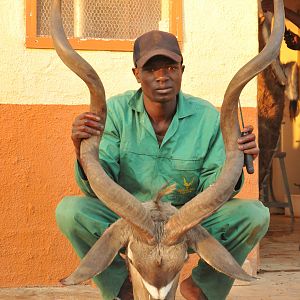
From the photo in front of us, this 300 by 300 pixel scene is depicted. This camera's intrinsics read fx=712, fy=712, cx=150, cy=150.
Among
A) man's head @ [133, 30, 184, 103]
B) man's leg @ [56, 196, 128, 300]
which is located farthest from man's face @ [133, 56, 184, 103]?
man's leg @ [56, 196, 128, 300]

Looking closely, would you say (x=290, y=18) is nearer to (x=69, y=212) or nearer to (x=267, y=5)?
(x=267, y=5)

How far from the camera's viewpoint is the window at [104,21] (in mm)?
5895

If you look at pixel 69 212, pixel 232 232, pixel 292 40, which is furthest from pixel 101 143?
pixel 292 40

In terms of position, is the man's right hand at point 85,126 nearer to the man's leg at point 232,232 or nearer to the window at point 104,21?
the man's leg at point 232,232

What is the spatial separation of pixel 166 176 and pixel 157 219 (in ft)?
2.28

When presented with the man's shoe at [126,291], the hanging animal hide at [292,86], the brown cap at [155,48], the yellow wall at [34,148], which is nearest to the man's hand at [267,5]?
the hanging animal hide at [292,86]

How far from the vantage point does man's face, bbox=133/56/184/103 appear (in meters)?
4.27

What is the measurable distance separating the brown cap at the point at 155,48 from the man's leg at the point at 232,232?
97cm

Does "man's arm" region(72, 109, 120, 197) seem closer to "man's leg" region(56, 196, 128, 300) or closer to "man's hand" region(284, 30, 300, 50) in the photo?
"man's leg" region(56, 196, 128, 300)

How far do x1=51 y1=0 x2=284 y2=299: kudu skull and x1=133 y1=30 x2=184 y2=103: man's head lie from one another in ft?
1.65

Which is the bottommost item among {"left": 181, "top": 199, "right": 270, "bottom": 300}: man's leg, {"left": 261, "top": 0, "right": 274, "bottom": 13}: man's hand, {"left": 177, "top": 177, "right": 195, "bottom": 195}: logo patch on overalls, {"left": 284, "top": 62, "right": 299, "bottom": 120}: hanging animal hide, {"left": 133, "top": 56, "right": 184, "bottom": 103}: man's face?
{"left": 181, "top": 199, "right": 270, "bottom": 300}: man's leg

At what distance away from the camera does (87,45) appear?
19.5ft

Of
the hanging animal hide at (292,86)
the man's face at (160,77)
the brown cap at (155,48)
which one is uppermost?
the brown cap at (155,48)

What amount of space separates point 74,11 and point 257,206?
2.67 meters
